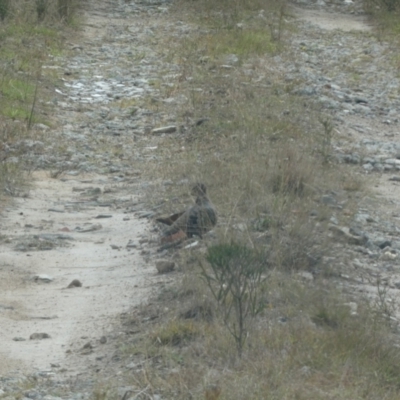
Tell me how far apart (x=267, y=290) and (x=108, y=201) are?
109 inches

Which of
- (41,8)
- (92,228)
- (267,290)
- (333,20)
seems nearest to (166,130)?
(92,228)

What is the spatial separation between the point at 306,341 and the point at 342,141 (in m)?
4.99

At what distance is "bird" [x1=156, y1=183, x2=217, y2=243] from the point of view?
5.66 meters

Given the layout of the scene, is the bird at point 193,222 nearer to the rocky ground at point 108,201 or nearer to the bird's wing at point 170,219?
the bird's wing at point 170,219

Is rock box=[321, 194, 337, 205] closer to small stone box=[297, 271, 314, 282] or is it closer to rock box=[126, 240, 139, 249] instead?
rock box=[126, 240, 139, 249]

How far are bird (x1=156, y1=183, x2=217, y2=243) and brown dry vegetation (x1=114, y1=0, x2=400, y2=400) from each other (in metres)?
0.09

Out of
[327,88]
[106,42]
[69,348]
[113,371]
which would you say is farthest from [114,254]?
[106,42]

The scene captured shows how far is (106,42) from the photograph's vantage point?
14.2 meters

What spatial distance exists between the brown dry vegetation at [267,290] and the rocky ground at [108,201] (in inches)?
6.2

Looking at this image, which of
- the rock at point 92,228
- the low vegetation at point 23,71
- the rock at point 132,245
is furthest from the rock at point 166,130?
the rock at point 132,245

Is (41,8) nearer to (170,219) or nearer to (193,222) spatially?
(170,219)

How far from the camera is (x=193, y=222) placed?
5.74 meters

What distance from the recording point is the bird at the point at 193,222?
5.66 meters

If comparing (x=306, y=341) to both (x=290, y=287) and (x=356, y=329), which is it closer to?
(x=356, y=329)
